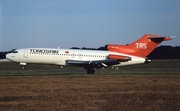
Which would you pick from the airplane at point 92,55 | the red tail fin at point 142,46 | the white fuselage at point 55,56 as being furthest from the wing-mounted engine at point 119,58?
the red tail fin at point 142,46

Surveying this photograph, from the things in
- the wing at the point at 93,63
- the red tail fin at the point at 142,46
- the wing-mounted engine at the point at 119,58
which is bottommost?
the wing at the point at 93,63

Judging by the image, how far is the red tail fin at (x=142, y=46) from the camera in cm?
4578

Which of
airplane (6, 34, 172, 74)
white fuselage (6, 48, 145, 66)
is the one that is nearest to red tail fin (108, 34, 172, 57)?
airplane (6, 34, 172, 74)

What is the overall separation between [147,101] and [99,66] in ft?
96.6

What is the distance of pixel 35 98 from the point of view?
631 inches

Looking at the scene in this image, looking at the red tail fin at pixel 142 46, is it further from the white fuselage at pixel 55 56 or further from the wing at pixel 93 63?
the wing at pixel 93 63

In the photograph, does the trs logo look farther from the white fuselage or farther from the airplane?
the white fuselage

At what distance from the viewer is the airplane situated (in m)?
44.1

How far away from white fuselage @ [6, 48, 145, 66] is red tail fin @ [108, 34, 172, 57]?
2.46 ft

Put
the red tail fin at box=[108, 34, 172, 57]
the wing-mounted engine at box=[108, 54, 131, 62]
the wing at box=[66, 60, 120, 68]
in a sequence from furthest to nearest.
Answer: the red tail fin at box=[108, 34, 172, 57] → the wing-mounted engine at box=[108, 54, 131, 62] → the wing at box=[66, 60, 120, 68]

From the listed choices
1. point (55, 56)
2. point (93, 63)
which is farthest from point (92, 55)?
point (55, 56)

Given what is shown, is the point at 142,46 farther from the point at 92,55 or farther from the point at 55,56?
the point at 55,56

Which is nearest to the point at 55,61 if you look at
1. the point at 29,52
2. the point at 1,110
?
the point at 29,52

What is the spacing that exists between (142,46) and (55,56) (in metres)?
11.4
